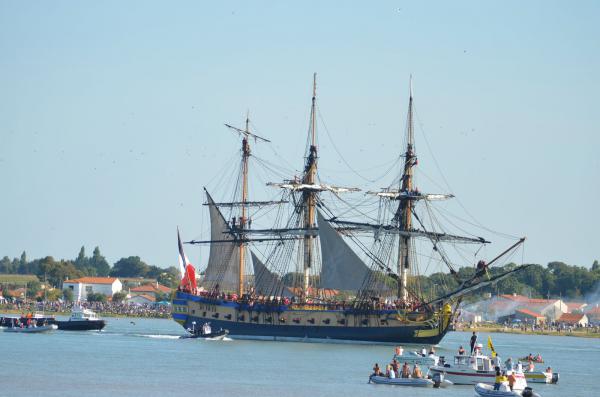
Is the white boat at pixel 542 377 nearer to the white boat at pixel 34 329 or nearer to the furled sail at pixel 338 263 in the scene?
the furled sail at pixel 338 263

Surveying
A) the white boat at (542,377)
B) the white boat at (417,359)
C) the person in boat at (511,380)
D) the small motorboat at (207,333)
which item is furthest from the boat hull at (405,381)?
the small motorboat at (207,333)

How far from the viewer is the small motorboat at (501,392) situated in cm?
8081

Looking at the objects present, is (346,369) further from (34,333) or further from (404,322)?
(34,333)

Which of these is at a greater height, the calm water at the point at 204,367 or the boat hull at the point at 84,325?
the boat hull at the point at 84,325

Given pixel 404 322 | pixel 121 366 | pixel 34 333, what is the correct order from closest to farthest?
pixel 121 366 < pixel 404 322 < pixel 34 333

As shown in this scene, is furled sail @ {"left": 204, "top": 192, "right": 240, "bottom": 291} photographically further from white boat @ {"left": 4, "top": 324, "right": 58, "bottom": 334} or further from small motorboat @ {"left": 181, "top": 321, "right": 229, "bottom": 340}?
white boat @ {"left": 4, "top": 324, "right": 58, "bottom": 334}

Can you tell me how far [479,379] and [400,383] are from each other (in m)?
5.54

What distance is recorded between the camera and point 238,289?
154 metres

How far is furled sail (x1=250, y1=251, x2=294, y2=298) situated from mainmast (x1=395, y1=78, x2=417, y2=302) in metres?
12.7

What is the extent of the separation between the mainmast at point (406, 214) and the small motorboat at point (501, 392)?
57.2m

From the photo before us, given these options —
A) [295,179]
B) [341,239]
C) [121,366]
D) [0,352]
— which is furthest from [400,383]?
[295,179]

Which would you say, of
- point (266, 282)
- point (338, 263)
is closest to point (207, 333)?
point (266, 282)

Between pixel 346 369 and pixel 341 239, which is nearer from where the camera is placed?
pixel 346 369

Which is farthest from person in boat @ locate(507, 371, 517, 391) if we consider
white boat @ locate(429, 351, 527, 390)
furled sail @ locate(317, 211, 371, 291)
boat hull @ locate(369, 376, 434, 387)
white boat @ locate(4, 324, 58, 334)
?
white boat @ locate(4, 324, 58, 334)
